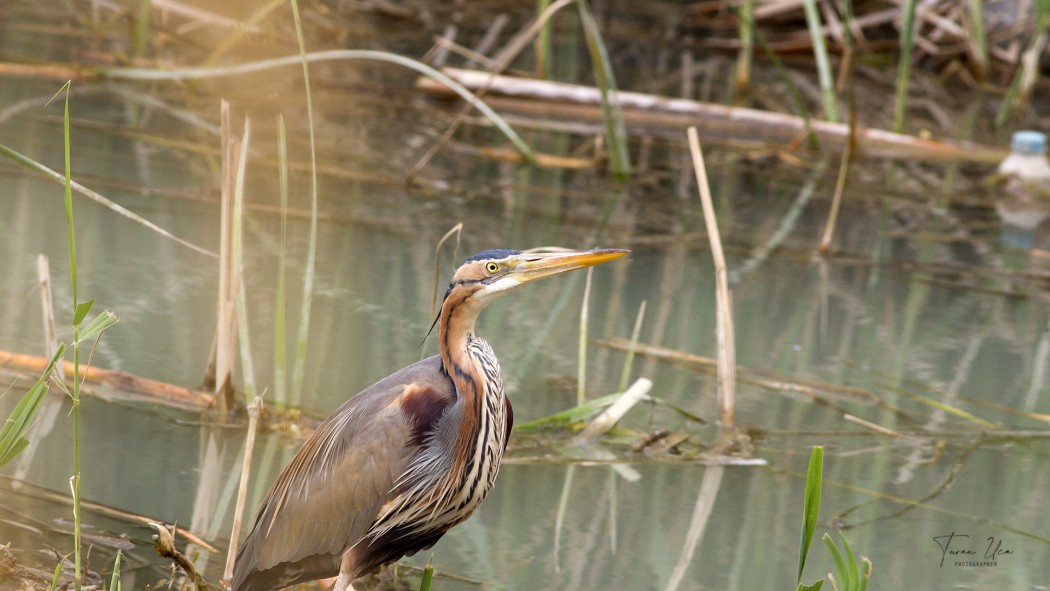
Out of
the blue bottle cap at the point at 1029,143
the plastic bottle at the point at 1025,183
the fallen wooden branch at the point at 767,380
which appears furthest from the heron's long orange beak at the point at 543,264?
the blue bottle cap at the point at 1029,143

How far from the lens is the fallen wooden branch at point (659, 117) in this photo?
25.2 feet

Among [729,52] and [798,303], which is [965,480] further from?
[729,52]

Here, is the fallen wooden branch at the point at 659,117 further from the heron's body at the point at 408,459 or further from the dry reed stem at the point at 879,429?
the heron's body at the point at 408,459

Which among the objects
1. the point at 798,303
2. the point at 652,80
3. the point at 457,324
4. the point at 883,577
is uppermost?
the point at 652,80

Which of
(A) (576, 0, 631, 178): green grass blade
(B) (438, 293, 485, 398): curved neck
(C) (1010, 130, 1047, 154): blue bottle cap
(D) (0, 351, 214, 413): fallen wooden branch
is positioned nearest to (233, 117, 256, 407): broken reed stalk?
(D) (0, 351, 214, 413): fallen wooden branch

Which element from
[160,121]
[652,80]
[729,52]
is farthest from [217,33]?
[729,52]

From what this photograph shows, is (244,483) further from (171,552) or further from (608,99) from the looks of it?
(608,99)

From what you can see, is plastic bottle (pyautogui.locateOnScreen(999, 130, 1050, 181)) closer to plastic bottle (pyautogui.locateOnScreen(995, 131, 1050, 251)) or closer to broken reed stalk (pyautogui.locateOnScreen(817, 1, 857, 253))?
plastic bottle (pyautogui.locateOnScreen(995, 131, 1050, 251))

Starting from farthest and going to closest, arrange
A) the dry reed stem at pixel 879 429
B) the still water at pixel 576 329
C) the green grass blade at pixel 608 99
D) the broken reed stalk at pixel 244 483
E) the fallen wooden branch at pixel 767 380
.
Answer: the green grass blade at pixel 608 99 < the fallen wooden branch at pixel 767 380 < the dry reed stem at pixel 879 429 < the still water at pixel 576 329 < the broken reed stalk at pixel 244 483

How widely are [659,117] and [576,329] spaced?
340 cm

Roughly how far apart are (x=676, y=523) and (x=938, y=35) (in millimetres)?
7772

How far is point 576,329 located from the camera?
4.71 m

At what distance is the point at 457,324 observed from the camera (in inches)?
107

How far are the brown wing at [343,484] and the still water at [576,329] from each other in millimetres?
162
